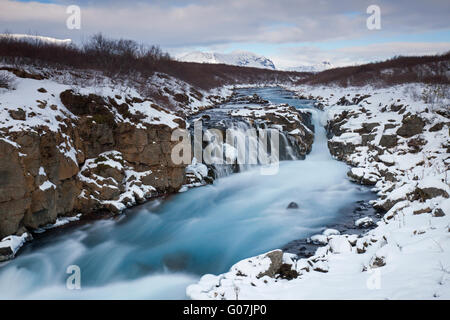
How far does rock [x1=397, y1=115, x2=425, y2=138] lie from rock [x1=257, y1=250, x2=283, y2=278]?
1372 centimetres

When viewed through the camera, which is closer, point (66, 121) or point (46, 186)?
point (46, 186)

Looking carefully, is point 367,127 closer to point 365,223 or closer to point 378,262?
point 365,223

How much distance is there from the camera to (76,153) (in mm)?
11305

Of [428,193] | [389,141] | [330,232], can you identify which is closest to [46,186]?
[330,232]

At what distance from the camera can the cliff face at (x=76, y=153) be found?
9.02 m

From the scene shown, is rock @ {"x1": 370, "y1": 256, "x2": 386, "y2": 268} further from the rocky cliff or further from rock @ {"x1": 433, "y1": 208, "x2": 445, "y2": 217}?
the rocky cliff

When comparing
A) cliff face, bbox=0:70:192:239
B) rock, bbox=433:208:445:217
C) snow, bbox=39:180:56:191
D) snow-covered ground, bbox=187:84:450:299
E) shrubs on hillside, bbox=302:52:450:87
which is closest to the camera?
snow-covered ground, bbox=187:84:450:299

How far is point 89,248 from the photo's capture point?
9289 millimetres

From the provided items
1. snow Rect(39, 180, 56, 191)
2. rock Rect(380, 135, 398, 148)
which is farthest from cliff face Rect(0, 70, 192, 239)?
rock Rect(380, 135, 398, 148)

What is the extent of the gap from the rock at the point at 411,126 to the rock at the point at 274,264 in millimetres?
13716

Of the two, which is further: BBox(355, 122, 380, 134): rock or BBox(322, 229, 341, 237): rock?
BBox(355, 122, 380, 134): rock

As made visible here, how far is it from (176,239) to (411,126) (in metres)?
14.5

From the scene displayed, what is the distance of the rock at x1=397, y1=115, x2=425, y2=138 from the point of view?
655 inches

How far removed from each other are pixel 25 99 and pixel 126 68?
714 inches
